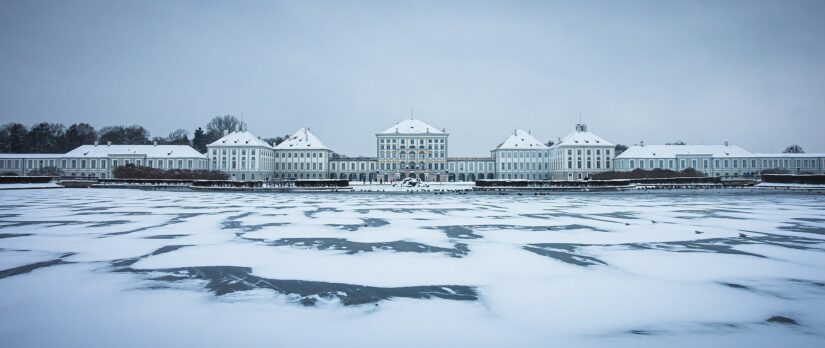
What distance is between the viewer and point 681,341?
12.0 feet

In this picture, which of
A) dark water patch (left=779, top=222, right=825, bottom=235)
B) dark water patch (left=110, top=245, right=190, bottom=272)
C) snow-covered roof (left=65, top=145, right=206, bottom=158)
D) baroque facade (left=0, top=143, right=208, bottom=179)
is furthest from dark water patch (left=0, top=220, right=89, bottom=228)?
snow-covered roof (left=65, top=145, right=206, bottom=158)

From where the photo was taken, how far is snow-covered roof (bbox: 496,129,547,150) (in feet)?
310

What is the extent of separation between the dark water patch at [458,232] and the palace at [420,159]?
254 feet

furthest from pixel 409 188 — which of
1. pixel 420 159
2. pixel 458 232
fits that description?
pixel 420 159

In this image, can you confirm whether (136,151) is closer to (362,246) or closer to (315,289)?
(362,246)

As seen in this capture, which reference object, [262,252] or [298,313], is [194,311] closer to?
[298,313]

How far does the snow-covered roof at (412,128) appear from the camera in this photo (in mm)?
93875

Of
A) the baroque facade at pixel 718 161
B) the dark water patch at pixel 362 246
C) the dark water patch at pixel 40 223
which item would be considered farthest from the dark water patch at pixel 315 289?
the baroque facade at pixel 718 161

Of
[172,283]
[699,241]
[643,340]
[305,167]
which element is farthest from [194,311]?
[305,167]

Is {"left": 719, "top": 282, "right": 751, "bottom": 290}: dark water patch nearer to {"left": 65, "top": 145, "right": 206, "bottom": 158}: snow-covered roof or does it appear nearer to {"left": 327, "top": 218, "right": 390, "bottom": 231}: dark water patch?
{"left": 327, "top": 218, "right": 390, "bottom": 231}: dark water patch

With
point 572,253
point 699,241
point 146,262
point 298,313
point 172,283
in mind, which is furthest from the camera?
point 699,241

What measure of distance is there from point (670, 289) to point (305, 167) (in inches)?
3690

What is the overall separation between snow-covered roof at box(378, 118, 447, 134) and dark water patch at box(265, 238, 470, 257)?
8485cm

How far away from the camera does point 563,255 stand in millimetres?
7645
